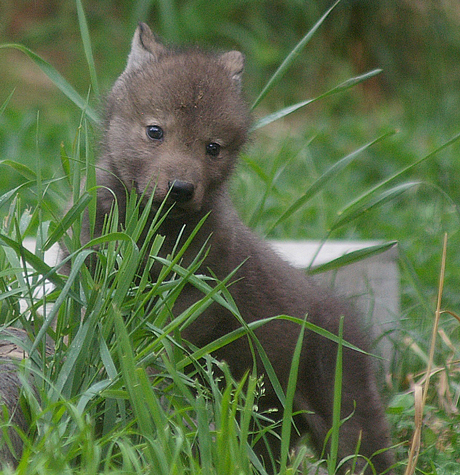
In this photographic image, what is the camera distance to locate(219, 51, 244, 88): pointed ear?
3895mm

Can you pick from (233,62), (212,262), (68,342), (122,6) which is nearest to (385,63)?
(122,6)

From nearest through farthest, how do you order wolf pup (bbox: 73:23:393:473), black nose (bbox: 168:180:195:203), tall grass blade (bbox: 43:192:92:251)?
tall grass blade (bbox: 43:192:92:251) < black nose (bbox: 168:180:195:203) < wolf pup (bbox: 73:23:393:473)

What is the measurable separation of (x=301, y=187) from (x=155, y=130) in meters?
3.11

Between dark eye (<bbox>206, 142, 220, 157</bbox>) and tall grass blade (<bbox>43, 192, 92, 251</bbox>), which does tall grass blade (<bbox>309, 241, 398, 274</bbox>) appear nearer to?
dark eye (<bbox>206, 142, 220, 157</bbox>)

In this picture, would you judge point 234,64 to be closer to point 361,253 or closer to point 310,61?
point 361,253

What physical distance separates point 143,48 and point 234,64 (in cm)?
43

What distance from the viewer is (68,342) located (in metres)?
2.74

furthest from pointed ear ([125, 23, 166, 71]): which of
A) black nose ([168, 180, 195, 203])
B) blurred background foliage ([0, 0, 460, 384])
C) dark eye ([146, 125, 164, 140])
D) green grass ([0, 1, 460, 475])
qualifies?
blurred background foliage ([0, 0, 460, 384])

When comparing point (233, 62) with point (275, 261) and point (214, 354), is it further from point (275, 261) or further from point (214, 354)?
point (214, 354)

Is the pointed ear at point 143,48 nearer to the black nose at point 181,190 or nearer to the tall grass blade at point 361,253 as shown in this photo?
the black nose at point 181,190

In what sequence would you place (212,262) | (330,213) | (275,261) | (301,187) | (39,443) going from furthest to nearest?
1. (301,187)
2. (330,213)
3. (275,261)
4. (212,262)
5. (39,443)

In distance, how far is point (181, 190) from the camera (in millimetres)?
3230

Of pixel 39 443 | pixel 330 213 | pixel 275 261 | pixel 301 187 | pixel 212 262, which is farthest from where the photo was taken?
pixel 301 187

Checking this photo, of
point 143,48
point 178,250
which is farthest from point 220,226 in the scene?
point 143,48
